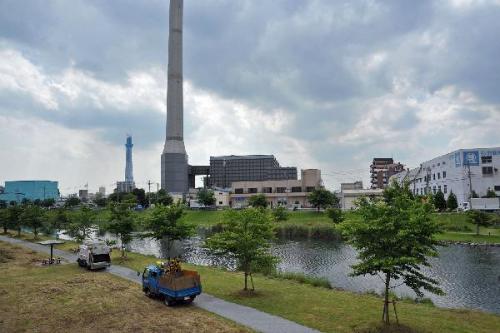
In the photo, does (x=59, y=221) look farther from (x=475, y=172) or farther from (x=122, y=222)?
(x=475, y=172)

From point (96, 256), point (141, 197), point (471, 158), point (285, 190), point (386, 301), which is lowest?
point (386, 301)

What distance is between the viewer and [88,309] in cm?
2116

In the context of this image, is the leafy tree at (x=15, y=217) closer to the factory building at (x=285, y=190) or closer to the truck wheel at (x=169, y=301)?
the truck wheel at (x=169, y=301)

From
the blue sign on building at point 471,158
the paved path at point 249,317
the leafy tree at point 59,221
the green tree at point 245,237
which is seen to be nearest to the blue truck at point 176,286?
the paved path at point 249,317

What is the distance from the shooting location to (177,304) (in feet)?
70.7

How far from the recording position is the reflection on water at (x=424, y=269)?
93.8 ft

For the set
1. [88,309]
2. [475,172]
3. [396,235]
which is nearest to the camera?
[396,235]

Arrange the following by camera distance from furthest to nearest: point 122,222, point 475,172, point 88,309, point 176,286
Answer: point 475,172, point 122,222, point 88,309, point 176,286

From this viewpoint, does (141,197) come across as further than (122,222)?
Yes

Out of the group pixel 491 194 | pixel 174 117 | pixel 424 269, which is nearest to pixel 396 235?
pixel 424 269

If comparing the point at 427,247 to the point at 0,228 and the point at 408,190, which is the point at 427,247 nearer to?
the point at 408,190

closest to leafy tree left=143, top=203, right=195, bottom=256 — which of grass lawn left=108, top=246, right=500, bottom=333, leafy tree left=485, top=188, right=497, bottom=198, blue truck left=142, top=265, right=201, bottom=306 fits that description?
grass lawn left=108, top=246, right=500, bottom=333

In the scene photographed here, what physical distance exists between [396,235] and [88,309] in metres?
15.8

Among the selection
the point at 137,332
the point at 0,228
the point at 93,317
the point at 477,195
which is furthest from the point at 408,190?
the point at 0,228
